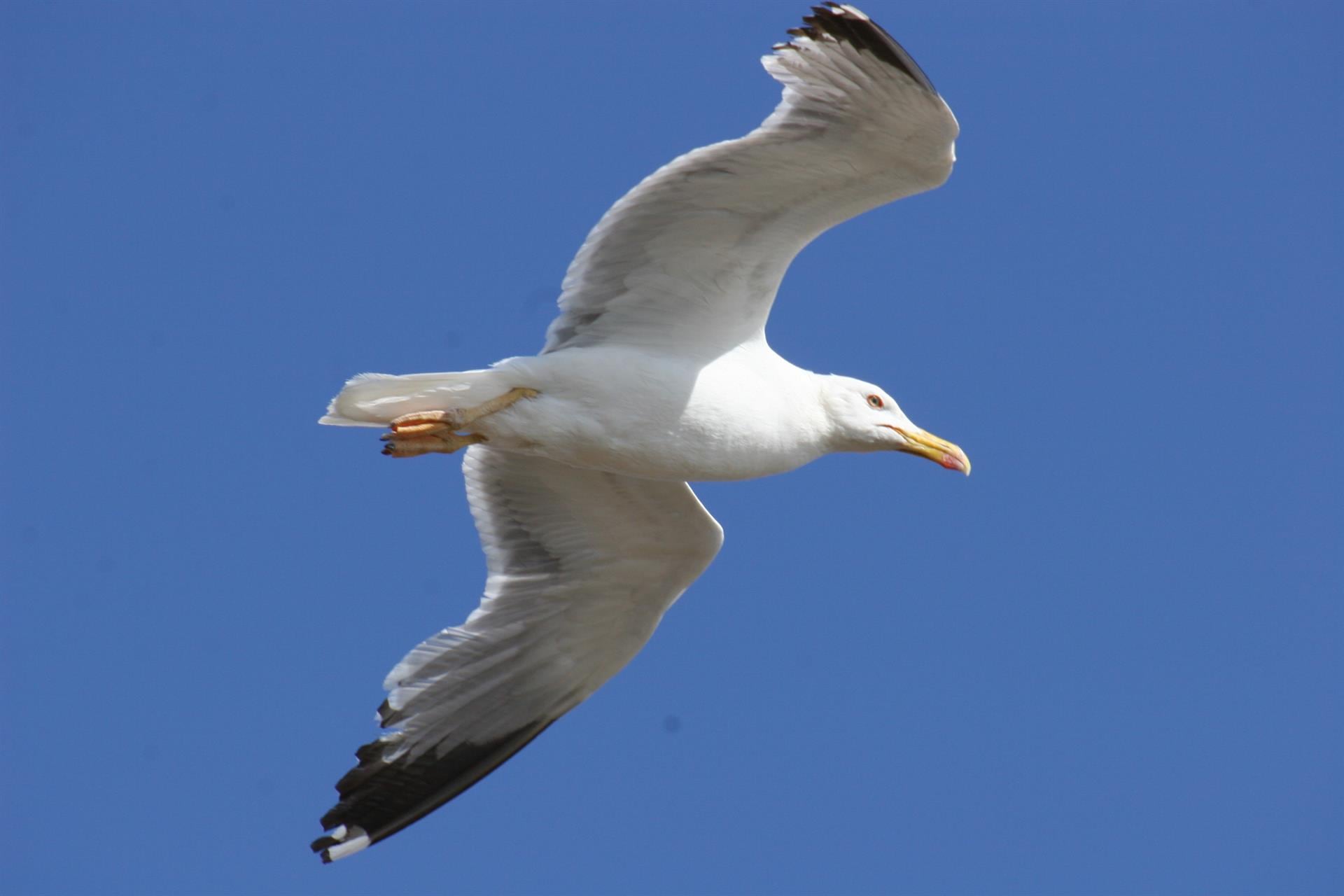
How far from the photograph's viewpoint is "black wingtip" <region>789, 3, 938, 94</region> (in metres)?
7.47

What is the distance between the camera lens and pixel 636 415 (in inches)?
326

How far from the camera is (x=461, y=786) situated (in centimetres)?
957

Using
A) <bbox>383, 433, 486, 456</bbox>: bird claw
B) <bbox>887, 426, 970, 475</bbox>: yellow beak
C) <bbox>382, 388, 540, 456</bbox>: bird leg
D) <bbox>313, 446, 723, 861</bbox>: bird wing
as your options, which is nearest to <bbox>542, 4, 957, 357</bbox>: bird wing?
<bbox>382, 388, 540, 456</bbox>: bird leg

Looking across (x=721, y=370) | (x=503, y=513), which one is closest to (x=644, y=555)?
(x=503, y=513)

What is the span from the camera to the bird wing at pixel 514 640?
31.2 ft

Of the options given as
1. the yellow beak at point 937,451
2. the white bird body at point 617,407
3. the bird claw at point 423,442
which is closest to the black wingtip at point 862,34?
the white bird body at point 617,407

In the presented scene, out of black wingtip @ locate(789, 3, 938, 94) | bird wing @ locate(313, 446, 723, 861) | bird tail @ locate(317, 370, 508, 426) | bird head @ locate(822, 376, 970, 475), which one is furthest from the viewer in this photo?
bird wing @ locate(313, 446, 723, 861)

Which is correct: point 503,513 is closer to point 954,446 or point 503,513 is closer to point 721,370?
point 721,370

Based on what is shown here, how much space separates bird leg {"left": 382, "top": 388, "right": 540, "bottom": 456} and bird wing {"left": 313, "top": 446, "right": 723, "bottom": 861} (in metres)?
1.19

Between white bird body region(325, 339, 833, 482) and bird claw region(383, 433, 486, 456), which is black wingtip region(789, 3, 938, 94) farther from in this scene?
bird claw region(383, 433, 486, 456)

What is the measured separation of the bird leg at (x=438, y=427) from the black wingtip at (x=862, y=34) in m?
2.14

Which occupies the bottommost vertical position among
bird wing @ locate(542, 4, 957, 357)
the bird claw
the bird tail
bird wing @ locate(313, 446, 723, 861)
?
bird wing @ locate(313, 446, 723, 861)

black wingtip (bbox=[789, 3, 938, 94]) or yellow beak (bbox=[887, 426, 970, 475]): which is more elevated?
black wingtip (bbox=[789, 3, 938, 94])

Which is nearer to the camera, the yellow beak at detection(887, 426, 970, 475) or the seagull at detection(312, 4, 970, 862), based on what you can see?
the seagull at detection(312, 4, 970, 862)
